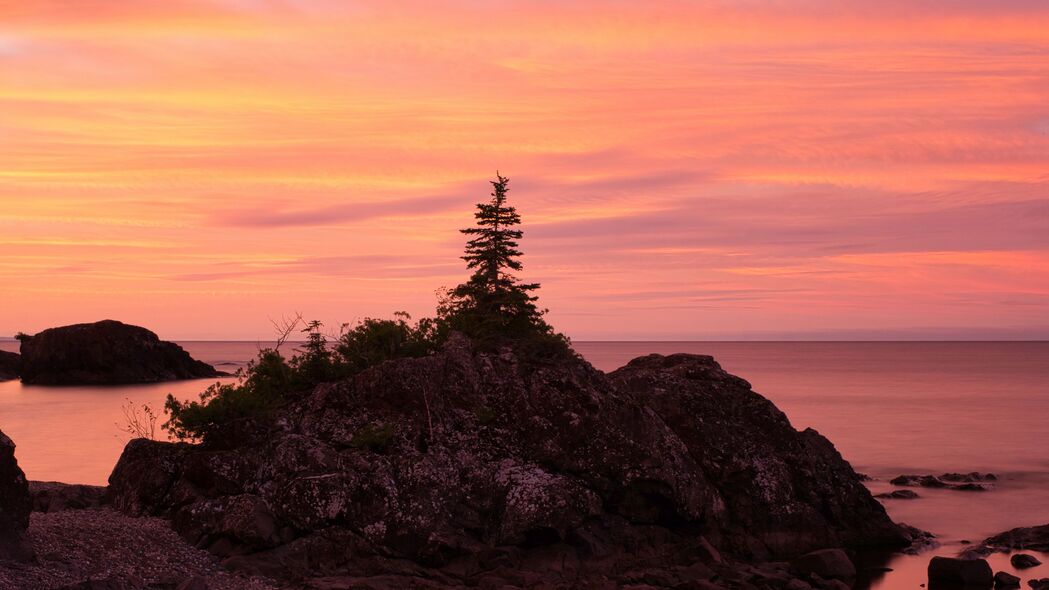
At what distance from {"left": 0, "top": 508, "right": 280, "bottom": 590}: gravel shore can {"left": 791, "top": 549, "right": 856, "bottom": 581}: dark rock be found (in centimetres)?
1506

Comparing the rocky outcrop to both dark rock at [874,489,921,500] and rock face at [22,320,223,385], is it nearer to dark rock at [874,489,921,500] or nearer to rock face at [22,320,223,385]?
dark rock at [874,489,921,500]

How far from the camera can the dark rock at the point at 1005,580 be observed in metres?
29.6

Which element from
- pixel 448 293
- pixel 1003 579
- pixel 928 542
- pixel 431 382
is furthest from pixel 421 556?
pixel 928 542

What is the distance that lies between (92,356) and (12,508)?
93.9 m

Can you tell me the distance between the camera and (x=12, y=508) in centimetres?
2253

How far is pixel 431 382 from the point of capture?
31.5 metres

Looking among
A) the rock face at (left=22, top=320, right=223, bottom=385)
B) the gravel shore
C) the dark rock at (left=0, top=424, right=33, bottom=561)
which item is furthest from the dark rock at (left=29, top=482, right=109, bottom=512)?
the rock face at (left=22, top=320, right=223, bottom=385)

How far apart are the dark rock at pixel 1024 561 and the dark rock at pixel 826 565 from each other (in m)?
6.14

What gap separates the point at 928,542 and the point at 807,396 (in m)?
79.9

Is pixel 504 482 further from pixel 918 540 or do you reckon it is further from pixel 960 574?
pixel 918 540

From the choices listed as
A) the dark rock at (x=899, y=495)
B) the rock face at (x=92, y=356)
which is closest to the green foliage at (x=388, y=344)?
the dark rock at (x=899, y=495)

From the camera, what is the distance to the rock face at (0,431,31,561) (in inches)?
880

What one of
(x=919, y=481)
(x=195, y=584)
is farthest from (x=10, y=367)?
(x=195, y=584)

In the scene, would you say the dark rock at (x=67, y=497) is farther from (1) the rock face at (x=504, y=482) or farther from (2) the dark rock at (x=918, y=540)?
(2) the dark rock at (x=918, y=540)
